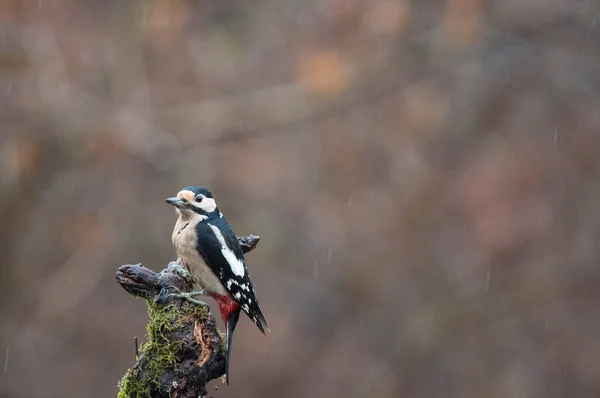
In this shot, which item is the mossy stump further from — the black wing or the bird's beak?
the bird's beak

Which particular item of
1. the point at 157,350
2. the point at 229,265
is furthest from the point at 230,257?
the point at 157,350

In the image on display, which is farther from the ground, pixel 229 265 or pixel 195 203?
pixel 195 203

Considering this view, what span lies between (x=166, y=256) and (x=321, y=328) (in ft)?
6.95

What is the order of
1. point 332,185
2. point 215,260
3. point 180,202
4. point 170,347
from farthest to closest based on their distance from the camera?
point 332,185, point 180,202, point 215,260, point 170,347

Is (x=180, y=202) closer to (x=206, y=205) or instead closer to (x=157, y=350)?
(x=206, y=205)

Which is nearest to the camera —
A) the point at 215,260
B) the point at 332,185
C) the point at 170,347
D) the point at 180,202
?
the point at 170,347

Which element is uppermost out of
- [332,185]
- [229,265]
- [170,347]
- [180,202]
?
[332,185]

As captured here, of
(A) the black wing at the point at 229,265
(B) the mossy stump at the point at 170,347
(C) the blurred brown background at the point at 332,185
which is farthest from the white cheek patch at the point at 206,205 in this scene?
(C) the blurred brown background at the point at 332,185

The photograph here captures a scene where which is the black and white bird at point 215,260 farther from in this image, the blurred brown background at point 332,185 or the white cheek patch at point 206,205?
the blurred brown background at point 332,185

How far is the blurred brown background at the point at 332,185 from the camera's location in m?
8.76

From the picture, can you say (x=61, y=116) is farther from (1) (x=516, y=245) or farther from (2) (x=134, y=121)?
(1) (x=516, y=245)

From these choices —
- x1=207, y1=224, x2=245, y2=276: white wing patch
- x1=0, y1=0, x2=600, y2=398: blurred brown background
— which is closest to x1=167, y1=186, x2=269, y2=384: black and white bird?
x1=207, y1=224, x2=245, y2=276: white wing patch

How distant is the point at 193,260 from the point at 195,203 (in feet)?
1.22

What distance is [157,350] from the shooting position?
10.7 ft
